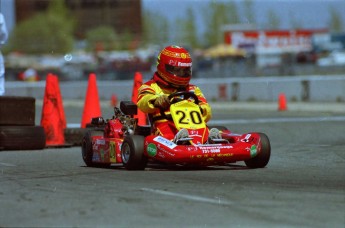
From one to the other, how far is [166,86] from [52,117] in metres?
4.18

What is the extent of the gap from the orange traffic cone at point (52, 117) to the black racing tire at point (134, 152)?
15.2 ft

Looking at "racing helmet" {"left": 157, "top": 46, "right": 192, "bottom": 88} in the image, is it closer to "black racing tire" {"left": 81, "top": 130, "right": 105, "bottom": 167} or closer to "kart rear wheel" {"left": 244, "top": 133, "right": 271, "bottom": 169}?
"black racing tire" {"left": 81, "top": 130, "right": 105, "bottom": 167}

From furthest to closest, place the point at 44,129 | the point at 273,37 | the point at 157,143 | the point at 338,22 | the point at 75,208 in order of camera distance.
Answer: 1. the point at 338,22
2. the point at 273,37
3. the point at 44,129
4. the point at 157,143
5. the point at 75,208

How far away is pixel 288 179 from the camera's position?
878cm

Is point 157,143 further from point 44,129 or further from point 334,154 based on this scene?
point 44,129

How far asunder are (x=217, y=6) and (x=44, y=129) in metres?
111

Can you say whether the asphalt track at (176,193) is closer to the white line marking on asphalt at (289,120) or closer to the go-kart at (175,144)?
the go-kart at (175,144)

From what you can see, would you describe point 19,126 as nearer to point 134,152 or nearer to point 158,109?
point 158,109

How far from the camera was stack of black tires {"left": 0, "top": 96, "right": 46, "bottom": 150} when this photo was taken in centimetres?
1348

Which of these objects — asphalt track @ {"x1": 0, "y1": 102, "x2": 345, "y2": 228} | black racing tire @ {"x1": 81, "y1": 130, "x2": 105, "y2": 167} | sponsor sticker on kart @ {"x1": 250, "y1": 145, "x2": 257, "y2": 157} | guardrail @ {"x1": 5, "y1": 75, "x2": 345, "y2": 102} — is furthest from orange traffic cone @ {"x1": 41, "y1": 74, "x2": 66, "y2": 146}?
guardrail @ {"x1": 5, "y1": 75, "x2": 345, "y2": 102}

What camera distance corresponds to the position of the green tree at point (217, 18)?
405 feet

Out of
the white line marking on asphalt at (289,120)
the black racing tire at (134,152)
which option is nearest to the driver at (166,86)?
the black racing tire at (134,152)

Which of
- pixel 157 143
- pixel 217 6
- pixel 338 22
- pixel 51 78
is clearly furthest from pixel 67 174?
pixel 338 22

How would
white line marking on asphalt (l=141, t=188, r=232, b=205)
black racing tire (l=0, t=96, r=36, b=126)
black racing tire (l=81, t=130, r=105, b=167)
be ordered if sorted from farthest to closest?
black racing tire (l=0, t=96, r=36, b=126)
black racing tire (l=81, t=130, r=105, b=167)
white line marking on asphalt (l=141, t=188, r=232, b=205)
